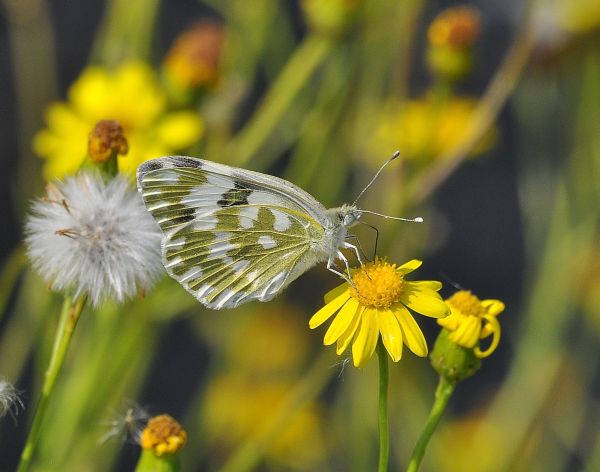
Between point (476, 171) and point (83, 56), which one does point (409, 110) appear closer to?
point (476, 171)

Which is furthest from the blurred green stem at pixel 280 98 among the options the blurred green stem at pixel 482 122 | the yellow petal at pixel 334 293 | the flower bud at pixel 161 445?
the flower bud at pixel 161 445

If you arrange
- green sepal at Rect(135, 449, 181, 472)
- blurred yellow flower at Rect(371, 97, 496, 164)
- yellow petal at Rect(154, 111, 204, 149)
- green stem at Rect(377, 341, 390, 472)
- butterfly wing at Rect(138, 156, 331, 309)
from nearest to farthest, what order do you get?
1. green stem at Rect(377, 341, 390, 472)
2. green sepal at Rect(135, 449, 181, 472)
3. butterfly wing at Rect(138, 156, 331, 309)
4. yellow petal at Rect(154, 111, 204, 149)
5. blurred yellow flower at Rect(371, 97, 496, 164)

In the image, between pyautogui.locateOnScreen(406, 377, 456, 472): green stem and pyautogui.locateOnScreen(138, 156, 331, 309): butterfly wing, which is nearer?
pyautogui.locateOnScreen(406, 377, 456, 472): green stem

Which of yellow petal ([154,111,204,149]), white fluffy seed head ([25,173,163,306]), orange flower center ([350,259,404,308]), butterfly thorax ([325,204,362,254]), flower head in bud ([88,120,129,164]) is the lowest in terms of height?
orange flower center ([350,259,404,308])

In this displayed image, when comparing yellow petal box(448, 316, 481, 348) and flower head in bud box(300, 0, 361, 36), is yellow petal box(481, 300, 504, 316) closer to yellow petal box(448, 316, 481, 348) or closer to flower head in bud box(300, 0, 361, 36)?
yellow petal box(448, 316, 481, 348)

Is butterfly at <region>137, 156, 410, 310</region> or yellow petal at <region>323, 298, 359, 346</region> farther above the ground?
butterfly at <region>137, 156, 410, 310</region>

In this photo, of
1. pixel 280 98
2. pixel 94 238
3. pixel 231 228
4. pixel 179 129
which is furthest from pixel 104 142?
pixel 280 98

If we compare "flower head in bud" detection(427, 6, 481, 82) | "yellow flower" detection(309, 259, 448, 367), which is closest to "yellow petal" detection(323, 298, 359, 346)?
"yellow flower" detection(309, 259, 448, 367)

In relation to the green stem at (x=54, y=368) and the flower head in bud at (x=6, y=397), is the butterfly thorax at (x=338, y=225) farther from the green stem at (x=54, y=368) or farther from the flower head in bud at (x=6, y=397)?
the flower head in bud at (x=6, y=397)
